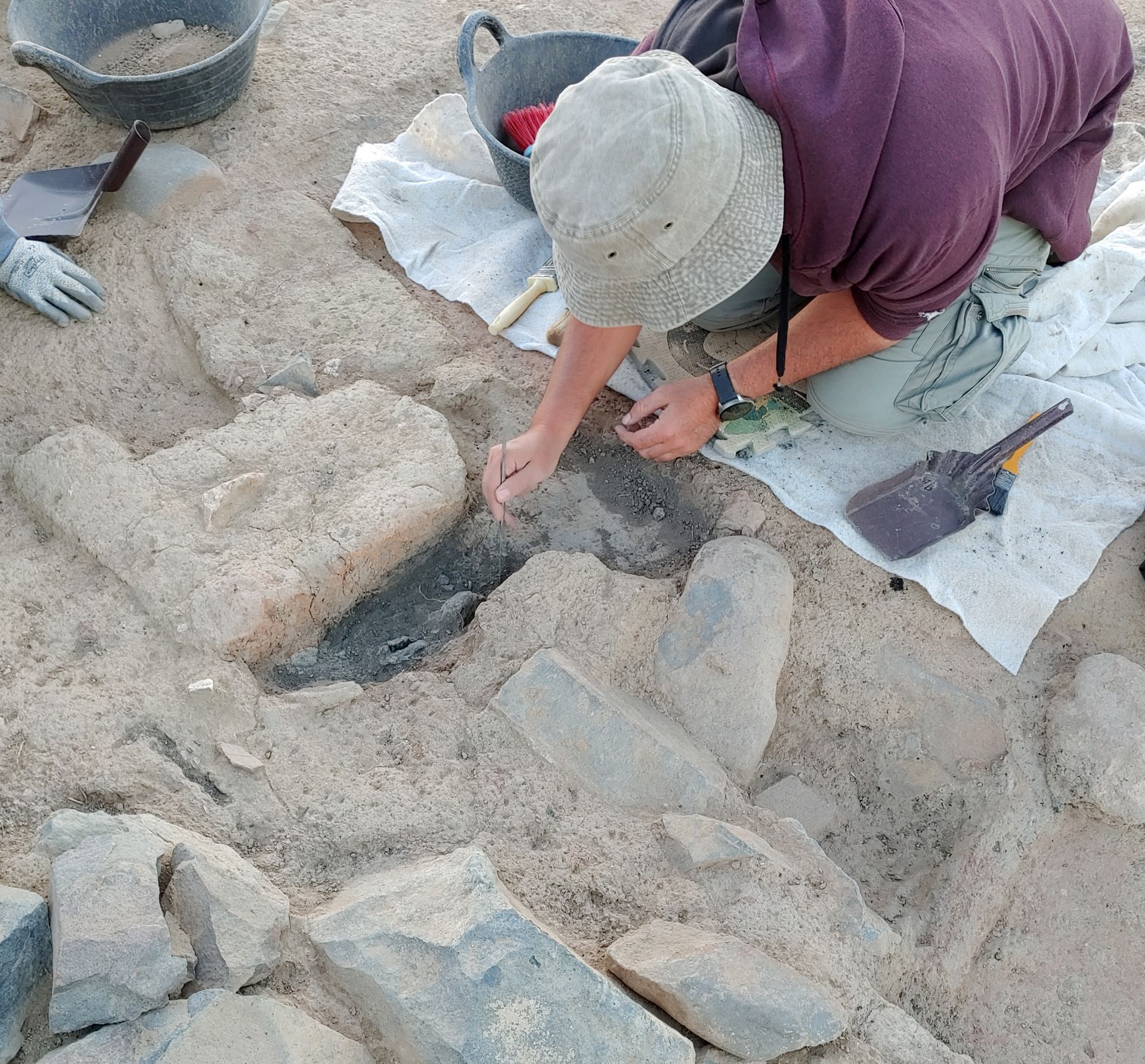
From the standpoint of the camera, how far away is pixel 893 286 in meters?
1.79

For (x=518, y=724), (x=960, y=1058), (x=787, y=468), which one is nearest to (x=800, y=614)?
(x=787, y=468)

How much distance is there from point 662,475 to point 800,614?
1.66ft

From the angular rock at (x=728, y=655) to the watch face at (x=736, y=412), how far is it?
0.38 metres

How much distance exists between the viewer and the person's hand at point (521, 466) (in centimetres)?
212

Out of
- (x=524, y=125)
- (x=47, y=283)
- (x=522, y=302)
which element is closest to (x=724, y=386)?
(x=522, y=302)

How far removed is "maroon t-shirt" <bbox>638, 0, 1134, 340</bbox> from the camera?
1.53 m

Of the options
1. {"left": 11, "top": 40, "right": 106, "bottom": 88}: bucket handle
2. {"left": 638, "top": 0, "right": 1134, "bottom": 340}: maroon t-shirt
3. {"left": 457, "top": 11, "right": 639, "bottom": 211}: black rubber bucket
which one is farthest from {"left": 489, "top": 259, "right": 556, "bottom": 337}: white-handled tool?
{"left": 11, "top": 40, "right": 106, "bottom": 88}: bucket handle

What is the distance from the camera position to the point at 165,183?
2838 mm

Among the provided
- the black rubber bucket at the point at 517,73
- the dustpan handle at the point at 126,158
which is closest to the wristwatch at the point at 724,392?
the black rubber bucket at the point at 517,73

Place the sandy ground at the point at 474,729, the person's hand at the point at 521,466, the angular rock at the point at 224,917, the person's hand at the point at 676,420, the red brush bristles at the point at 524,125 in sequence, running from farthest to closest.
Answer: the red brush bristles at the point at 524,125 < the person's hand at the point at 676,420 < the person's hand at the point at 521,466 < the sandy ground at the point at 474,729 < the angular rock at the point at 224,917

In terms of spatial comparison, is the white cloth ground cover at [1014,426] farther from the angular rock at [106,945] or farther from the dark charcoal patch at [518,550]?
the angular rock at [106,945]

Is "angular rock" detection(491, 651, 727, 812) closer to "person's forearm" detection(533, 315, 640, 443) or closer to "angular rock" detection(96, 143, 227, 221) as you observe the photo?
"person's forearm" detection(533, 315, 640, 443)

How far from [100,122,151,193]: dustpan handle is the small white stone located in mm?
769

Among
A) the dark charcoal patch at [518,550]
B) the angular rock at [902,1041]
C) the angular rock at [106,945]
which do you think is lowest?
the angular rock at [902,1041]
